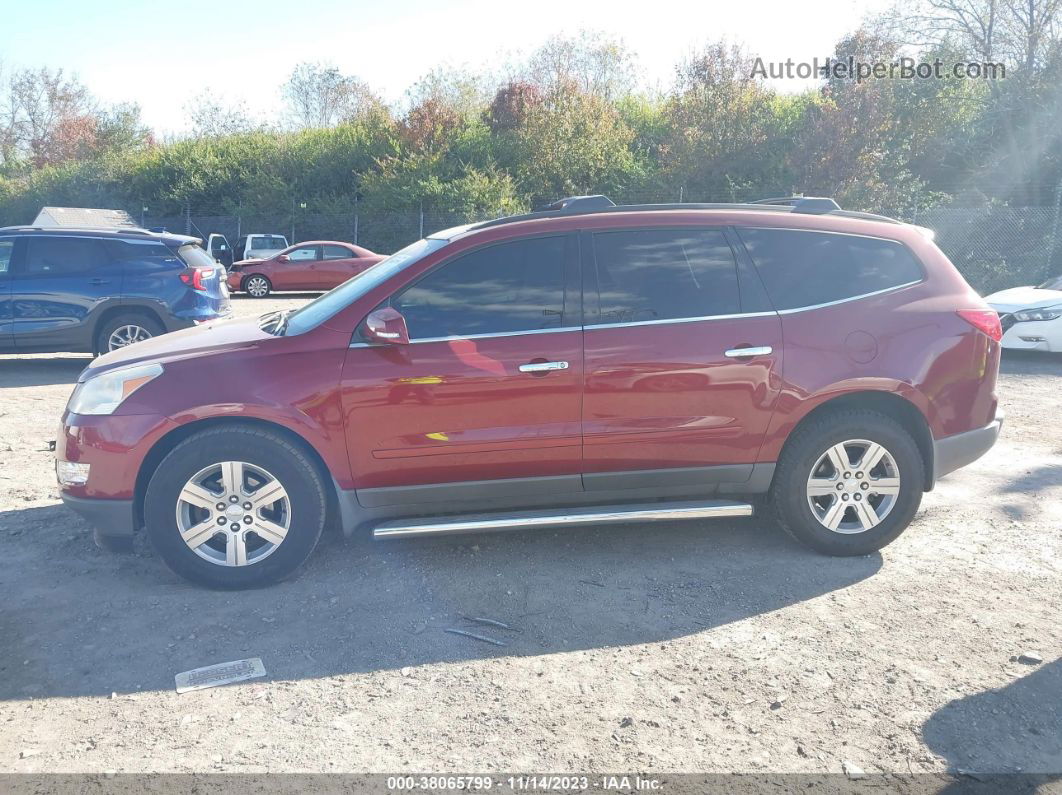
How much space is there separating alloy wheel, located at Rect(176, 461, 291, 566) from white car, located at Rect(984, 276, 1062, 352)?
33.3 feet

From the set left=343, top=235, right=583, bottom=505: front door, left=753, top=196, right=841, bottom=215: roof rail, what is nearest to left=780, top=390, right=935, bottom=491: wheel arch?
left=753, top=196, right=841, bottom=215: roof rail

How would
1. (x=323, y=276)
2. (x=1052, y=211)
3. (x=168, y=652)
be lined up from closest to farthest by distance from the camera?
(x=168, y=652)
(x=1052, y=211)
(x=323, y=276)

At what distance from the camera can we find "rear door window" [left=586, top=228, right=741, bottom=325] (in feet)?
14.6

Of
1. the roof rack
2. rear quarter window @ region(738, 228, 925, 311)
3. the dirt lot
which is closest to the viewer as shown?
the dirt lot

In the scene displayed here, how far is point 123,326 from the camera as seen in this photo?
10.1 meters

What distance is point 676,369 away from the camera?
437cm

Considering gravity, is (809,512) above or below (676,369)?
below

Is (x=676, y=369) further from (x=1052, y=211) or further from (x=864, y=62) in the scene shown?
(x=864, y=62)

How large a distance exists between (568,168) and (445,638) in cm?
2665

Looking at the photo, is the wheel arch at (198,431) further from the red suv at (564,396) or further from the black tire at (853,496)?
the black tire at (853,496)

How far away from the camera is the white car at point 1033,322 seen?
35.7ft

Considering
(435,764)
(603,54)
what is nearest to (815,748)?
(435,764)

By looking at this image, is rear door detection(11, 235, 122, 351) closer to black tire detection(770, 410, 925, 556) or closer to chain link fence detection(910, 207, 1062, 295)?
black tire detection(770, 410, 925, 556)

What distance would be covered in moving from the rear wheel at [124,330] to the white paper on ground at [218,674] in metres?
7.49
